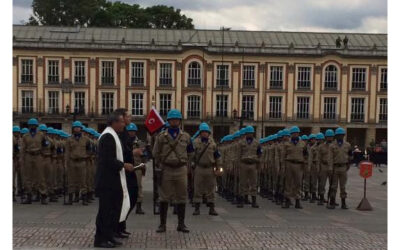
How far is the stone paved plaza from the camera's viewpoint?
9969 millimetres

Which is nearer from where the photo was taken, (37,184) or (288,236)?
(288,236)

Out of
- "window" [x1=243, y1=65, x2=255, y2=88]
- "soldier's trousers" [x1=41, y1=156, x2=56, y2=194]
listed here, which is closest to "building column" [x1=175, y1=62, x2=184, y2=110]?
"window" [x1=243, y1=65, x2=255, y2=88]

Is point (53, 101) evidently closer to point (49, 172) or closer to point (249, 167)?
point (49, 172)

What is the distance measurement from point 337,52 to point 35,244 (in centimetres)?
5871

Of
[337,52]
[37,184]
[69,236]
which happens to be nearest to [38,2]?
[337,52]

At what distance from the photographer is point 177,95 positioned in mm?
64562

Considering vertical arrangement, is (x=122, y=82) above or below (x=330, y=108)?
above

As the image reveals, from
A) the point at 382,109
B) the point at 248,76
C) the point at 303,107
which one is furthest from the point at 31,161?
the point at 382,109

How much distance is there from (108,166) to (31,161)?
7114mm

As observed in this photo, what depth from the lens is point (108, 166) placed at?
9586 mm

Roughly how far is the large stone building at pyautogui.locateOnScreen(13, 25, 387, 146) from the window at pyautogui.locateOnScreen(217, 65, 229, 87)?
4.4 inches

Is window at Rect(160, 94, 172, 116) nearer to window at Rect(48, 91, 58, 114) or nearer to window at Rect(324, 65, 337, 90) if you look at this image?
window at Rect(48, 91, 58, 114)

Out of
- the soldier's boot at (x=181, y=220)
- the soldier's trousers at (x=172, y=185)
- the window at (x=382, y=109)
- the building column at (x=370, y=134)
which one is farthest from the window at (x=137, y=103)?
the soldier's boot at (x=181, y=220)
